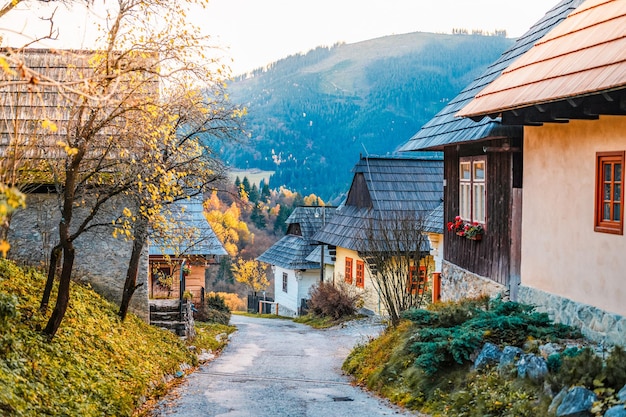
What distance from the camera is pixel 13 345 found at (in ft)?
27.4

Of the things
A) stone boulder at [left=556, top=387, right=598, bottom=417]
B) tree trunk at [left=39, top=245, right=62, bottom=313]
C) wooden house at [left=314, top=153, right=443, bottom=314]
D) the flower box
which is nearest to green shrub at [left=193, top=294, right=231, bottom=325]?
wooden house at [left=314, top=153, right=443, bottom=314]

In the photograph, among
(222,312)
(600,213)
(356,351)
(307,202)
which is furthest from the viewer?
(307,202)

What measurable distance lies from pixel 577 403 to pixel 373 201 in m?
20.9

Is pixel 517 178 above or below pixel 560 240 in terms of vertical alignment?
above

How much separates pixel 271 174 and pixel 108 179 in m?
113

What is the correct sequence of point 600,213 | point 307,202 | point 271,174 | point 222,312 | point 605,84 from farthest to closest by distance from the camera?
1. point 271,174
2. point 307,202
3. point 222,312
4. point 600,213
5. point 605,84

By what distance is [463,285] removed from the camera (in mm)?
14812

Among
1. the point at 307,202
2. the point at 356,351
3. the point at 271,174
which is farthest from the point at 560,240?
the point at 271,174

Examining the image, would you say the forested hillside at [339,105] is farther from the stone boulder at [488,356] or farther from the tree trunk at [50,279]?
the stone boulder at [488,356]

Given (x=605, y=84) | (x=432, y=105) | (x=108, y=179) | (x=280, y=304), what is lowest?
(x=280, y=304)

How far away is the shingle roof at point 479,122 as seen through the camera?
12173 mm

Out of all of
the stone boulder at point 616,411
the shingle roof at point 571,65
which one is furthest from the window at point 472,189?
the stone boulder at point 616,411

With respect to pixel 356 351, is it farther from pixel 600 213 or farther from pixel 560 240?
pixel 600 213

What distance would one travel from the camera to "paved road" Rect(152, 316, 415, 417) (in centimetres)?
980
